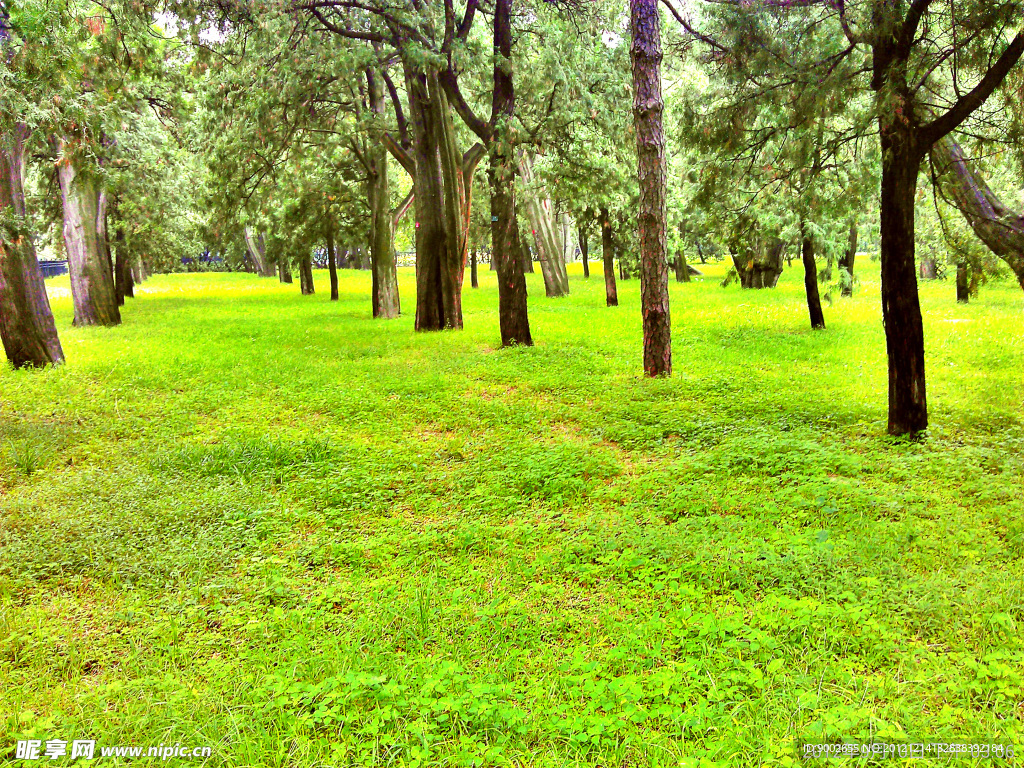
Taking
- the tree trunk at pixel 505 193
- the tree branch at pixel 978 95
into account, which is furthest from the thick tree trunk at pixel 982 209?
the tree trunk at pixel 505 193

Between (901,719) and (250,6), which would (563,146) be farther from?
(901,719)

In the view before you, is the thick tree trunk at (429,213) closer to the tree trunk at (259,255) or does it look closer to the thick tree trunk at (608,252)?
the thick tree trunk at (608,252)

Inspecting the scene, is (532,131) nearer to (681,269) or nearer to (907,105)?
(907,105)

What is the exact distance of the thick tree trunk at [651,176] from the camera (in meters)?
10.2

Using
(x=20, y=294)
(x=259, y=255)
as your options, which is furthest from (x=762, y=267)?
(x=259, y=255)

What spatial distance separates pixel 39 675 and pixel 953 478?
6.83 m

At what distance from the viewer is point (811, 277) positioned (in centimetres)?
1532

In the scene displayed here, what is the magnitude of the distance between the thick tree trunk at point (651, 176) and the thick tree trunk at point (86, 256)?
1578cm

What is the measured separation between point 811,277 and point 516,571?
1283 cm

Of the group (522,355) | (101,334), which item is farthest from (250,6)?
(101,334)

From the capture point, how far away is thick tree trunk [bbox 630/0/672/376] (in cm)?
1019

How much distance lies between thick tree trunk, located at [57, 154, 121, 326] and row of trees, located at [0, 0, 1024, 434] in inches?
2.6

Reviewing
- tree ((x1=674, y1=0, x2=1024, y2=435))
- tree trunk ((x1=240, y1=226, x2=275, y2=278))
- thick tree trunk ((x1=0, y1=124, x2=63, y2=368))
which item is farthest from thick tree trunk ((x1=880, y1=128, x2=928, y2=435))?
tree trunk ((x1=240, y1=226, x2=275, y2=278))

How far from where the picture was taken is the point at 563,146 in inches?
590
